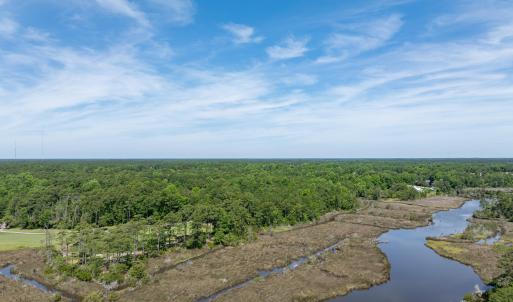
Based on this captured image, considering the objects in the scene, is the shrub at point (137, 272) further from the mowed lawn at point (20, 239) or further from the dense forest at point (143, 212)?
the mowed lawn at point (20, 239)

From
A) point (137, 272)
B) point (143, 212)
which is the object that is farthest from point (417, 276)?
point (143, 212)

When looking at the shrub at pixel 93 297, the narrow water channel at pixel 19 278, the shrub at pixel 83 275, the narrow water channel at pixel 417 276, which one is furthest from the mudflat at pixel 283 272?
the narrow water channel at pixel 19 278

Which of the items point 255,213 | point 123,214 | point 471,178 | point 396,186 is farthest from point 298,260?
point 471,178

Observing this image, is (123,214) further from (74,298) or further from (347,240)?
(347,240)

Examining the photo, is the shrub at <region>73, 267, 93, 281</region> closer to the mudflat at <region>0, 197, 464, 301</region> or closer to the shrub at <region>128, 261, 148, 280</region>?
the mudflat at <region>0, 197, 464, 301</region>

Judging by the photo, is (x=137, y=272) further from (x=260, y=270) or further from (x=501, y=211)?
(x=501, y=211)

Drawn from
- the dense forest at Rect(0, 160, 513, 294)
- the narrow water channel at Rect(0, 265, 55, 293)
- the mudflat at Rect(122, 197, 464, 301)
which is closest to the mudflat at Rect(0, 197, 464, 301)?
the mudflat at Rect(122, 197, 464, 301)

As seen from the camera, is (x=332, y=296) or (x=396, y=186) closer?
(x=332, y=296)
